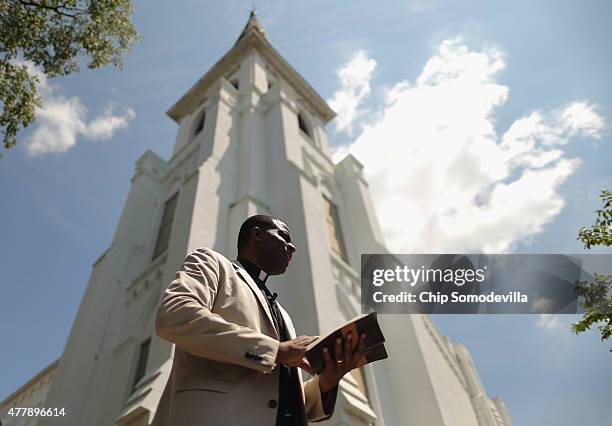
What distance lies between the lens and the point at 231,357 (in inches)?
67.6

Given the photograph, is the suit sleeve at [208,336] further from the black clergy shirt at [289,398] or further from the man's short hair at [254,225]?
the man's short hair at [254,225]

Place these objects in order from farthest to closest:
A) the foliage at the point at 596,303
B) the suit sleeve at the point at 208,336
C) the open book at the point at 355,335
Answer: the foliage at the point at 596,303 → the open book at the point at 355,335 → the suit sleeve at the point at 208,336

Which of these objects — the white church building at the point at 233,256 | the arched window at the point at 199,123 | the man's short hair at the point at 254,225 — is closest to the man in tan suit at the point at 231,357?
the man's short hair at the point at 254,225

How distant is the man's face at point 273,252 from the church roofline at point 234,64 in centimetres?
2064

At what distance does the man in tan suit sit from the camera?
5.68ft

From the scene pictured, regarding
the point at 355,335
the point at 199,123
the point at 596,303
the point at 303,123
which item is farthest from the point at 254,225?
the point at 303,123

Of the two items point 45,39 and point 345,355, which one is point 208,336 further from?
point 45,39

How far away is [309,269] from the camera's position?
8.98 m

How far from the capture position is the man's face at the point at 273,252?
2453 mm

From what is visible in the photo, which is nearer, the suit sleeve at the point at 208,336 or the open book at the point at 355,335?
the suit sleeve at the point at 208,336

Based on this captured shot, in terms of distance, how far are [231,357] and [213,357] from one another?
8 cm

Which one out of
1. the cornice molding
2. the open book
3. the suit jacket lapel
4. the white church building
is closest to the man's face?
the suit jacket lapel

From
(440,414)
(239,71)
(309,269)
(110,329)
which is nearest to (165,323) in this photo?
(309,269)

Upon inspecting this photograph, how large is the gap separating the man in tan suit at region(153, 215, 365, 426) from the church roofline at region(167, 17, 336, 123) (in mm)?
21004
